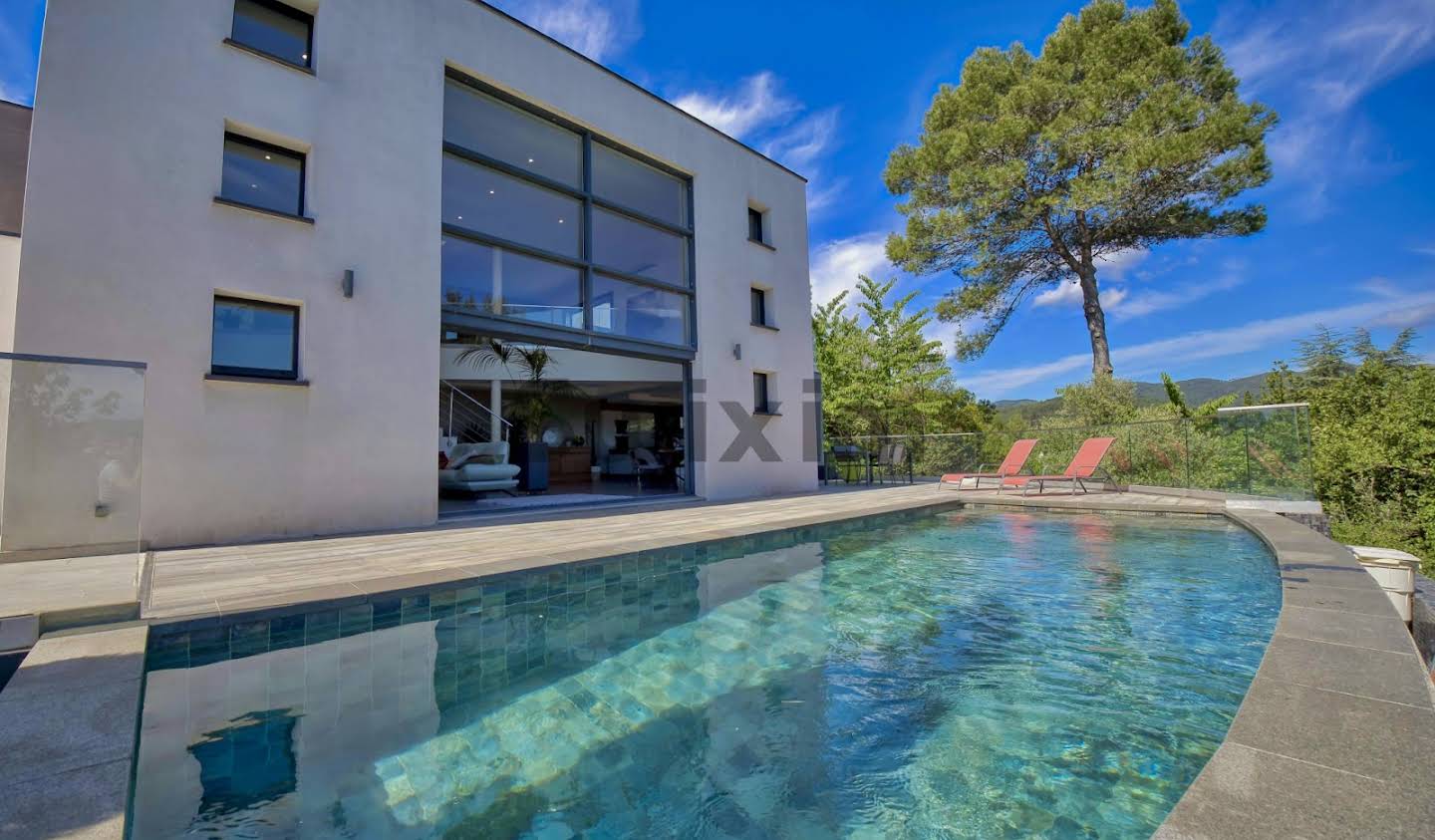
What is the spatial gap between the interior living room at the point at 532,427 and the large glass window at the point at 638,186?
88.3 inches

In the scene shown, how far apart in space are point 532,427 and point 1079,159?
14.4 metres

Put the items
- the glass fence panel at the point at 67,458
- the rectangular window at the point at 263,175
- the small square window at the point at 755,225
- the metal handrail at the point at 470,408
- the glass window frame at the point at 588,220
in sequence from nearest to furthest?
the glass fence panel at the point at 67,458 < the rectangular window at the point at 263,175 < the glass window frame at the point at 588,220 < the small square window at the point at 755,225 < the metal handrail at the point at 470,408

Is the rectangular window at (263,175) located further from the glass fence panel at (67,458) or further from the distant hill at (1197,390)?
the distant hill at (1197,390)

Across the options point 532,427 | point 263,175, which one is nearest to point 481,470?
point 532,427

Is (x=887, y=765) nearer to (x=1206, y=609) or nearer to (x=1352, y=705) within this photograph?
(x=1352, y=705)

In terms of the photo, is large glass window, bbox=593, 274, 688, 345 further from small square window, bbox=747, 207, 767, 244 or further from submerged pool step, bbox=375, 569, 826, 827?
submerged pool step, bbox=375, 569, 826, 827

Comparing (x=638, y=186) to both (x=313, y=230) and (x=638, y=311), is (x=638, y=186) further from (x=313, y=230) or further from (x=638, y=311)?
(x=313, y=230)

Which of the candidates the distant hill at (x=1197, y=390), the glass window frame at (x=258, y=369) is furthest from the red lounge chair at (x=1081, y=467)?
the glass window frame at (x=258, y=369)

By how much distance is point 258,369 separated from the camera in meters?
5.15

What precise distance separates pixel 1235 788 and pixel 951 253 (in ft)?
56.4

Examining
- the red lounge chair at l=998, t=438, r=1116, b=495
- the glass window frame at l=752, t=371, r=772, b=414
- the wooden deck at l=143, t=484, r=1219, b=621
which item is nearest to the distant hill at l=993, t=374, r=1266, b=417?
the red lounge chair at l=998, t=438, r=1116, b=495

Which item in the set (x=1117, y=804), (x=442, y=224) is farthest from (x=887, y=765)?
(x=442, y=224)

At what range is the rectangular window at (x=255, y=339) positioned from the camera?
16.5 feet

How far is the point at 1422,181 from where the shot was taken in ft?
77.3
